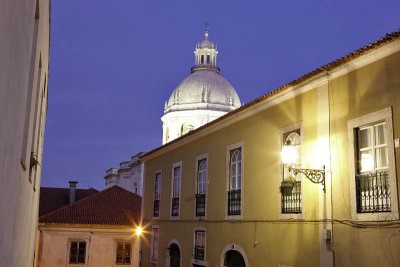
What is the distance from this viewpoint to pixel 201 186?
15273 millimetres

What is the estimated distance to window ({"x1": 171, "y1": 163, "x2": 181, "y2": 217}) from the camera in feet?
55.8

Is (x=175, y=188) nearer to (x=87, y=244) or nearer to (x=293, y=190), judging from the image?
(x=293, y=190)

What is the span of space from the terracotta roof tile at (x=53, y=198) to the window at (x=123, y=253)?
10.6m

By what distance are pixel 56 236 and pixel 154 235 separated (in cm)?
814

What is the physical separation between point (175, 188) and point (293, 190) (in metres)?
7.87

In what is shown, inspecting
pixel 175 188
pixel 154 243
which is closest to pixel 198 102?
pixel 154 243

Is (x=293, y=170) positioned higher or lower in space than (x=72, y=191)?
lower

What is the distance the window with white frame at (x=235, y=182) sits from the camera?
1280 cm

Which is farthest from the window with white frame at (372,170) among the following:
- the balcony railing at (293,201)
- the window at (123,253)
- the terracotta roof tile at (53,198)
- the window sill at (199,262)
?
the terracotta roof tile at (53,198)

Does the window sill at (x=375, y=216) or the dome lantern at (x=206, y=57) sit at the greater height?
the dome lantern at (x=206, y=57)

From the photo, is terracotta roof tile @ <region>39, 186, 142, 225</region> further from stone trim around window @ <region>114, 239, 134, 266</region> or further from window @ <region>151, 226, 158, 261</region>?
window @ <region>151, 226, 158, 261</region>

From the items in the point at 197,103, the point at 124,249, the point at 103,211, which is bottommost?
the point at 124,249

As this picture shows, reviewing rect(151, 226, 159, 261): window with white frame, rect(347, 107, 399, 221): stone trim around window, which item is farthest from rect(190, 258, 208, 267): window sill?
rect(347, 107, 399, 221): stone trim around window

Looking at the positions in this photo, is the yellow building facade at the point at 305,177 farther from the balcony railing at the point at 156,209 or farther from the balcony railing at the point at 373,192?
the balcony railing at the point at 156,209
